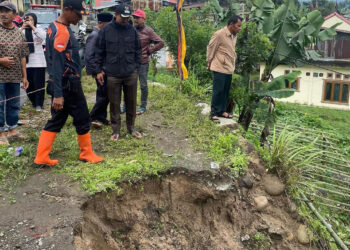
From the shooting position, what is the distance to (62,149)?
199 inches

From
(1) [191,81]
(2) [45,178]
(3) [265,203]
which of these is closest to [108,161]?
(2) [45,178]

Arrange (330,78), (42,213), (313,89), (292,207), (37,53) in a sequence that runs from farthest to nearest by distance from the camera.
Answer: (313,89), (330,78), (37,53), (292,207), (42,213)

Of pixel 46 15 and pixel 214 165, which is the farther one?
pixel 46 15

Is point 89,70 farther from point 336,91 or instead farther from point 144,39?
point 336,91

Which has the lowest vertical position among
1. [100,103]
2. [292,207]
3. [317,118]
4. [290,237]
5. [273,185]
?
[317,118]

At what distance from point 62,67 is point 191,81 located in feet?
16.0

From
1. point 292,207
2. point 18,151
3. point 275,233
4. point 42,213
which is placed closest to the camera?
point 42,213

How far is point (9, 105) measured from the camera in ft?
16.8

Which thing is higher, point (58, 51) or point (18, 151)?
point (58, 51)

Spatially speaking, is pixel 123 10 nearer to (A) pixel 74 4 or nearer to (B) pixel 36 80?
(A) pixel 74 4

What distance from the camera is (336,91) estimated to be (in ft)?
70.8

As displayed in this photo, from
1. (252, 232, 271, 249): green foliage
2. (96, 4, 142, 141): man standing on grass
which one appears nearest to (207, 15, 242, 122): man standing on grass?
(96, 4, 142, 141): man standing on grass

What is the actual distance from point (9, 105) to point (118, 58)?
1.72 meters

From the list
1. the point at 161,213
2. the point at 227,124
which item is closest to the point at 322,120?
the point at 227,124
